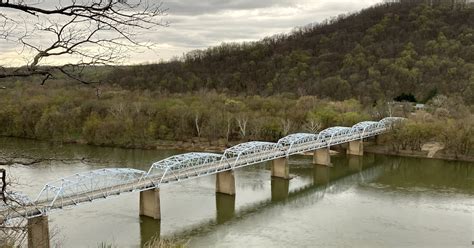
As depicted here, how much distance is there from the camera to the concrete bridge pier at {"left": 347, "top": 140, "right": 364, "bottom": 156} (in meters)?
46.7

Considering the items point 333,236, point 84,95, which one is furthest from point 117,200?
point 84,95

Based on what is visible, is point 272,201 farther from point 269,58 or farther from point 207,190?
point 269,58

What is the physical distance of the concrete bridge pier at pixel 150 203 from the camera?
23812 mm

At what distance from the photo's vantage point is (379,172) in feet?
128

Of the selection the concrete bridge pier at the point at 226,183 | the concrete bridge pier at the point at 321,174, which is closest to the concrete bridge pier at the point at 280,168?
the concrete bridge pier at the point at 321,174

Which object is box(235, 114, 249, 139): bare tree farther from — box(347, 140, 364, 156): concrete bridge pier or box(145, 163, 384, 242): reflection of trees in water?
box(145, 163, 384, 242): reflection of trees in water

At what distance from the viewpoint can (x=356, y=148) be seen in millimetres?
46906

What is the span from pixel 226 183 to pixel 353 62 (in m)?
51.1

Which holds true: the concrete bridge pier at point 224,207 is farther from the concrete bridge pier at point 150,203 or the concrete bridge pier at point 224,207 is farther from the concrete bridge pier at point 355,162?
the concrete bridge pier at point 355,162

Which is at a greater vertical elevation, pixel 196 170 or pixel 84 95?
pixel 84 95

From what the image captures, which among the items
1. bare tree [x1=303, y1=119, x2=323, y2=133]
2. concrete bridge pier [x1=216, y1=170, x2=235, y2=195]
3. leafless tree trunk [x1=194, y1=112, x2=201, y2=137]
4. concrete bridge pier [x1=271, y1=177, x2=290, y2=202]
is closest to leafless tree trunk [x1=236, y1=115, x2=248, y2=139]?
leafless tree trunk [x1=194, y1=112, x2=201, y2=137]

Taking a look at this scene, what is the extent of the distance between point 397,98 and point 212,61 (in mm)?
39027

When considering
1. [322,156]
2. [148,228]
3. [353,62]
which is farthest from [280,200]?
[353,62]

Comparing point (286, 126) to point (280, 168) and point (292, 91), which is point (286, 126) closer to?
point (280, 168)
